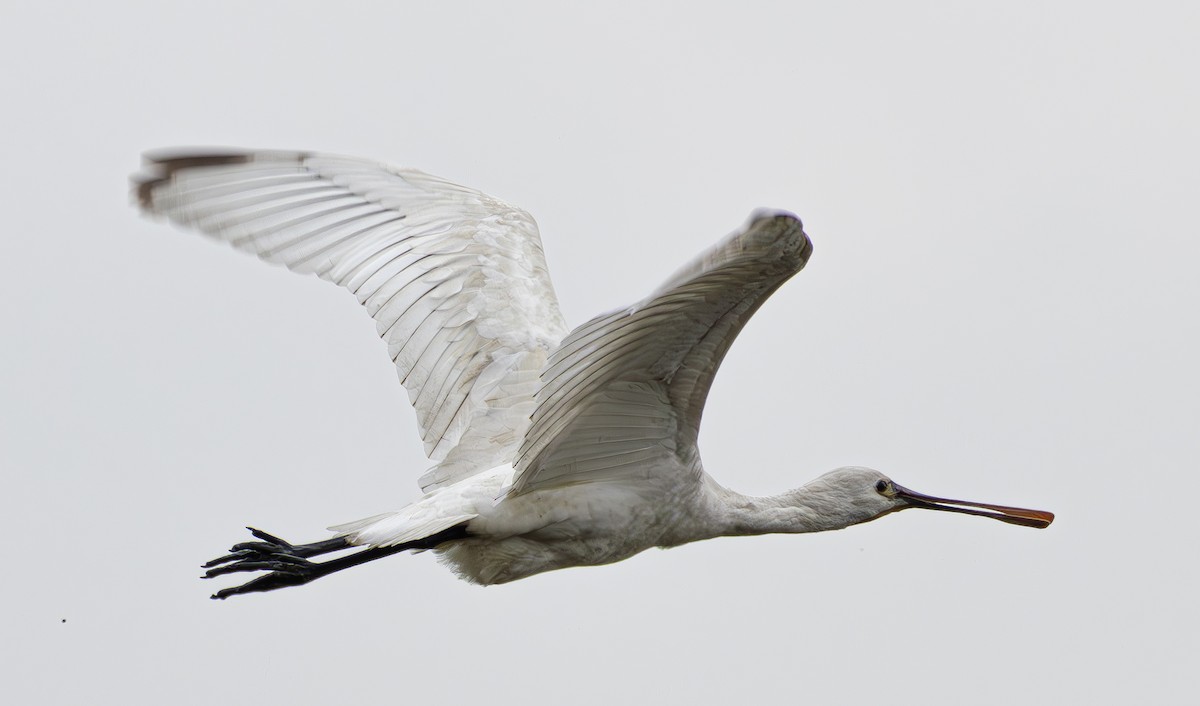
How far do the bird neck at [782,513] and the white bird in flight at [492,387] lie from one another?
2cm

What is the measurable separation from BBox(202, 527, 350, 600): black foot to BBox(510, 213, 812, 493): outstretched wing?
139 centimetres

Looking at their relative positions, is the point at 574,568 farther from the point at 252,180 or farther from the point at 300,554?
the point at 252,180

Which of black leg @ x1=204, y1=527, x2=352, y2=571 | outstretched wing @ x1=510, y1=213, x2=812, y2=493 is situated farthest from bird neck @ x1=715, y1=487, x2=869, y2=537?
black leg @ x1=204, y1=527, x2=352, y2=571

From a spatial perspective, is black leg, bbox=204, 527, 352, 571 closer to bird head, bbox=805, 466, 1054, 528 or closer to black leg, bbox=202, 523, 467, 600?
black leg, bbox=202, 523, 467, 600

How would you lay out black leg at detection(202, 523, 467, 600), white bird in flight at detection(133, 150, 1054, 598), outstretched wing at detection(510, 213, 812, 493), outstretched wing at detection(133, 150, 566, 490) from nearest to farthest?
outstretched wing at detection(510, 213, 812, 493) < white bird in flight at detection(133, 150, 1054, 598) < black leg at detection(202, 523, 467, 600) < outstretched wing at detection(133, 150, 566, 490)

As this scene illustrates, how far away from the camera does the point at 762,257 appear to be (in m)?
8.05

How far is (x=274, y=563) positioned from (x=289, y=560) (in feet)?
0.32

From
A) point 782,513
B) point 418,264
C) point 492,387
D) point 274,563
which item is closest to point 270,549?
point 274,563

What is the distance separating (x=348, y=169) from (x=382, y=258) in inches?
32.1

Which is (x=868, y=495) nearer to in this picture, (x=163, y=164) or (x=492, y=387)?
(x=492, y=387)

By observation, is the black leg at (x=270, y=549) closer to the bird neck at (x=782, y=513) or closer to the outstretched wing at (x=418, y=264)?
the outstretched wing at (x=418, y=264)

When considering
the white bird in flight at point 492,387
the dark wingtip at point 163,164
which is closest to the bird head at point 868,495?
the white bird in flight at point 492,387

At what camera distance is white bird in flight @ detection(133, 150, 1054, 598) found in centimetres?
992

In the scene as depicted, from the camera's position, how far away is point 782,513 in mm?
11703
